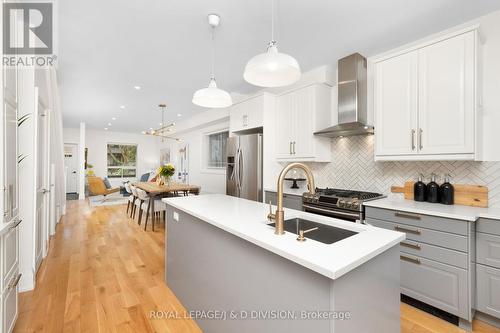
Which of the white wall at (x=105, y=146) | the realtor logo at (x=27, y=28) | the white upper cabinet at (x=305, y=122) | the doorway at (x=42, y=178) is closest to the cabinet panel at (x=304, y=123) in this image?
the white upper cabinet at (x=305, y=122)

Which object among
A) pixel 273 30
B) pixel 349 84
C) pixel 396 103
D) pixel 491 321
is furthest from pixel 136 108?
pixel 491 321

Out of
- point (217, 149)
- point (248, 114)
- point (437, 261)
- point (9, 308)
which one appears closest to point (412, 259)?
point (437, 261)

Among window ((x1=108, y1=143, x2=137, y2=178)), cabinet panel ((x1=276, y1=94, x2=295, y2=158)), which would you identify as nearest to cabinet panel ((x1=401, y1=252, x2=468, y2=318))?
cabinet panel ((x1=276, y1=94, x2=295, y2=158))

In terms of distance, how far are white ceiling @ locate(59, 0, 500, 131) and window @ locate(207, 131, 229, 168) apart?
2.45 m

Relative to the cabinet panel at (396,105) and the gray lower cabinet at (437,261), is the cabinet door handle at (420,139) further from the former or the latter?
the gray lower cabinet at (437,261)

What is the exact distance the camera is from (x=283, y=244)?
110 cm

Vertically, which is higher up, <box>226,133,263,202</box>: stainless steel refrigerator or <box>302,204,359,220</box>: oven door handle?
<box>226,133,263,202</box>: stainless steel refrigerator

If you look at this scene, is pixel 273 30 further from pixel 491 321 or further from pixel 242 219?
pixel 491 321

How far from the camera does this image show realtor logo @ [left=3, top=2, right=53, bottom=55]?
1620 millimetres

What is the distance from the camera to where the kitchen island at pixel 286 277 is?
96 cm

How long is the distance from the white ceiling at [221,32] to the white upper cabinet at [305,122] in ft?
1.43

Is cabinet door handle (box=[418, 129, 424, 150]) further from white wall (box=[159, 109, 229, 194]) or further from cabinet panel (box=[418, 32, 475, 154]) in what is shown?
white wall (box=[159, 109, 229, 194])

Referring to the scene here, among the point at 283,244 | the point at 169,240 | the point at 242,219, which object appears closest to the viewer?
the point at 283,244

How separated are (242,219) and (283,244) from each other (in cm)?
52
